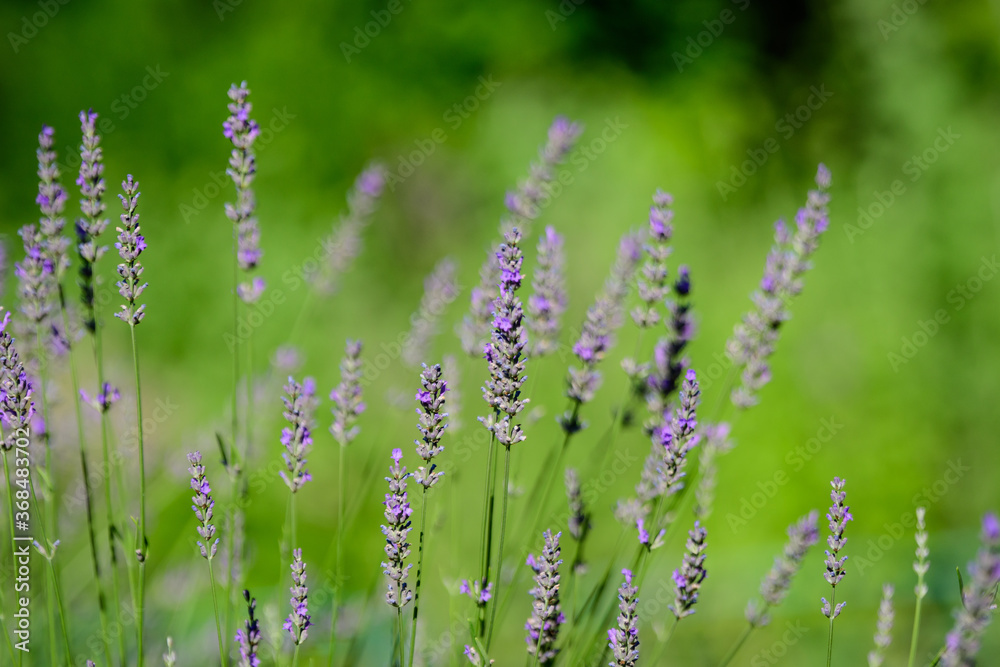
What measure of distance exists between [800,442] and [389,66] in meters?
3.48

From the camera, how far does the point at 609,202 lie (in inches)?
170

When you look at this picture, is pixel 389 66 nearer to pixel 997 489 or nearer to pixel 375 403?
pixel 375 403

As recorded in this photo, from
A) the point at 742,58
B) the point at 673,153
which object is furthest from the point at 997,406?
the point at 742,58

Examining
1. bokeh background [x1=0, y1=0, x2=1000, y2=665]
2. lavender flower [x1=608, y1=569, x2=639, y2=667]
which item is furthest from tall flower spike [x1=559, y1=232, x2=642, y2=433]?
bokeh background [x1=0, y1=0, x2=1000, y2=665]

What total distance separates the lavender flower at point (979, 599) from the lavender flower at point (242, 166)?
0.99 meters

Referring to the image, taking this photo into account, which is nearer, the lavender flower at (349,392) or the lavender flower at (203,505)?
the lavender flower at (203,505)

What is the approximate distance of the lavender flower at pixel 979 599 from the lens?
80cm

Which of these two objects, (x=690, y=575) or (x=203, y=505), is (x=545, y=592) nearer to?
(x=690, y=575)

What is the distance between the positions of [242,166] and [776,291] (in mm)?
883

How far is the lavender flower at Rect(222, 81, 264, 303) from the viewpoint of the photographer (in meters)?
1.00

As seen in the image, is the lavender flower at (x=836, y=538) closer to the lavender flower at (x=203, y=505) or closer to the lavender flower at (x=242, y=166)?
the lavender flower at (x=203, y=505)

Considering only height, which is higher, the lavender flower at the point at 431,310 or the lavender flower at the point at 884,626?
the lavender flower at the point at 431,310

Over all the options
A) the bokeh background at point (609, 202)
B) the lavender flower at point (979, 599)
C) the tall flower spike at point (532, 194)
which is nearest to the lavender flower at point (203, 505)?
the tall flower spike at point (532, 194)

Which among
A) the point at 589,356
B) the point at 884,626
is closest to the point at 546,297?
the point at 589,356
